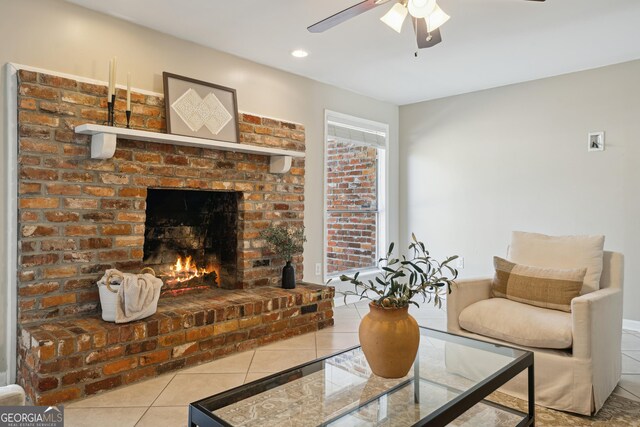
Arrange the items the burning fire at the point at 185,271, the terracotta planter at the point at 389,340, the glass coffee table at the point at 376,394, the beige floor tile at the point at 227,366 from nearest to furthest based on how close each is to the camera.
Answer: the glass coffee table at the point at 376,394
the terracotta planter at the point at 389,340
the beige floor tile at the point at 227,366
the burning fire at the point at 185,271

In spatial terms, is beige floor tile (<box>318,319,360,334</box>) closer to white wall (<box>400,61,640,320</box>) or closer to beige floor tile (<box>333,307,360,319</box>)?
beige floor tile (<box>333,307,360,319</box>)

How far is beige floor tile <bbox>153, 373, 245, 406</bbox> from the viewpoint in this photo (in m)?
2.22

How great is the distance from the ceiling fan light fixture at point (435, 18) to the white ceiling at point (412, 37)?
574 millimetres

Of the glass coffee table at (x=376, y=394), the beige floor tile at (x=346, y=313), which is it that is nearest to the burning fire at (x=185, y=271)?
the beige floor tile at (x=346, y=313)

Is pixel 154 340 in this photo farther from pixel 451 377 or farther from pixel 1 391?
pixel 451 377

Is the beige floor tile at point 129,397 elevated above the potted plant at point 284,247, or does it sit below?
below

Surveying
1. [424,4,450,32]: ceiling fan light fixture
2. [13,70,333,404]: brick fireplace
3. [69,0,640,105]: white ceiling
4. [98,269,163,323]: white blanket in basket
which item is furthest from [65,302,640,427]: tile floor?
[69,0,640,105]: white ceiling

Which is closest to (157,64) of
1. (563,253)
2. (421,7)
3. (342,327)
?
(421,7)

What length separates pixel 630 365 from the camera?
9.04 ft

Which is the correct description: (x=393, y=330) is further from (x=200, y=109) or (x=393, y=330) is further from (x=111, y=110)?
(x=200, y=109)

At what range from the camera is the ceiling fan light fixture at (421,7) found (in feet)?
6.40

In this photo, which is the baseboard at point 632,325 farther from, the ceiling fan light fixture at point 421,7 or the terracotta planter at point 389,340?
the ceiling fan light fixture at point 421,7

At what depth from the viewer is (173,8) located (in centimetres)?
267

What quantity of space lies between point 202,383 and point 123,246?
103cm
